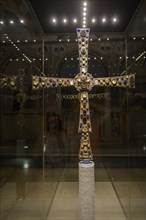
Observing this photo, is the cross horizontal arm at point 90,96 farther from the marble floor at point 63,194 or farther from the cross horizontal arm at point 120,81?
the marble floor at point 63,194

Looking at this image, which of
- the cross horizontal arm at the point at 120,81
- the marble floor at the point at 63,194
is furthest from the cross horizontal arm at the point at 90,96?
the marble floor at the point at 63,194

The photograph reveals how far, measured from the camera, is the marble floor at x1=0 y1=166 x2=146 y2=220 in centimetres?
236

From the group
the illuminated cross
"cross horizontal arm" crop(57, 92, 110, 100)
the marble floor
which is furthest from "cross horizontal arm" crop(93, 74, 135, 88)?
the marble floor

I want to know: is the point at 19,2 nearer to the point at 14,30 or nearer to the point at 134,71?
the point at 14,30

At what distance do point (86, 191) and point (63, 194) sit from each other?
979 millimetres

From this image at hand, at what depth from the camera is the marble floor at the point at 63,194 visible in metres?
2.36

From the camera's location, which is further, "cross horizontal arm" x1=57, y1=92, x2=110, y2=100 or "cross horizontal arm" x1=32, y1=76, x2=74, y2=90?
"cross horizontal arm" x1=57, y1=92, x2=110, y2=100

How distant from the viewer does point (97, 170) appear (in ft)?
9.46

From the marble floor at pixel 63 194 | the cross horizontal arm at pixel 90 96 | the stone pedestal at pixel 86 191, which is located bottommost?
the marble floor at pixel 63 194

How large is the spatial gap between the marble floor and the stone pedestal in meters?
0.53

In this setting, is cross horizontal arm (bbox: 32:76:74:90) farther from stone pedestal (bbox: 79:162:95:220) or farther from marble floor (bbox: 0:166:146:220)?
marble floor (bbox: 0:166:146:220)

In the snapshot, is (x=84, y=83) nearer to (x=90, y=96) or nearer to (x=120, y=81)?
(x=120, y=81)

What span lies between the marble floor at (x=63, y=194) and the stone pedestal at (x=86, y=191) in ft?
1.75

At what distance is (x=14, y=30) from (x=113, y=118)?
1.61m
